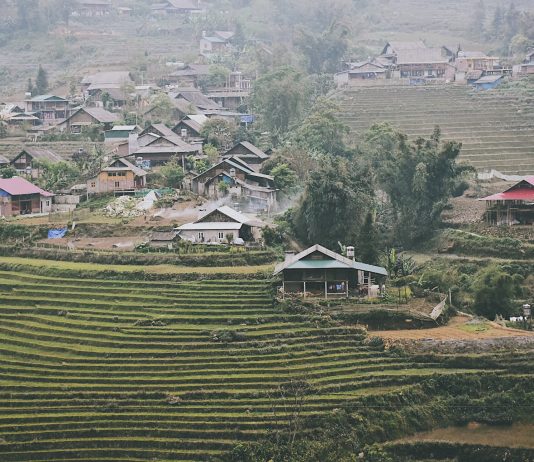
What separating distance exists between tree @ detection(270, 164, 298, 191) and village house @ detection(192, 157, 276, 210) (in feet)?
0.87

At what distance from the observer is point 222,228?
4525 centimetres

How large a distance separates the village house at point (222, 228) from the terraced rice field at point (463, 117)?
653 inches

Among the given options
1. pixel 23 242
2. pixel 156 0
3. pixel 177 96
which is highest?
pixel 156 0

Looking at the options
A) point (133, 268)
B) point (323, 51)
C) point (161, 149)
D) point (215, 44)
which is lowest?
point (133, 268)

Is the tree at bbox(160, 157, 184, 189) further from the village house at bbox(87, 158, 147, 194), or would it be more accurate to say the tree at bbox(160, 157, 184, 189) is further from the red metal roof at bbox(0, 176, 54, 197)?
the red metal roof at bbox(0, 176, 54, 197)

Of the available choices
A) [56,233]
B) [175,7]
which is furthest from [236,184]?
[175,7]

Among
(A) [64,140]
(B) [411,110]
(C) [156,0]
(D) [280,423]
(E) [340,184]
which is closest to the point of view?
(D) [280,423]

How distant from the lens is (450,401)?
34.3 meters

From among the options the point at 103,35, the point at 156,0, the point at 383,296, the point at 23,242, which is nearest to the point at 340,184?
the point at 383,296

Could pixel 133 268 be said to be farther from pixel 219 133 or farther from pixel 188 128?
pixel 188 128

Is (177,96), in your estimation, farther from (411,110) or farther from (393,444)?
(393,444)

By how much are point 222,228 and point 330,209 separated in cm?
392

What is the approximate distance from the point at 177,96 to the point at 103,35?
24515 mm

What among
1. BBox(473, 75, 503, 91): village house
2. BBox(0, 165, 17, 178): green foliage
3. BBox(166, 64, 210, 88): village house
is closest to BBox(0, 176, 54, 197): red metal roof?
BBox(0, 165, 17, 178): green foliage
